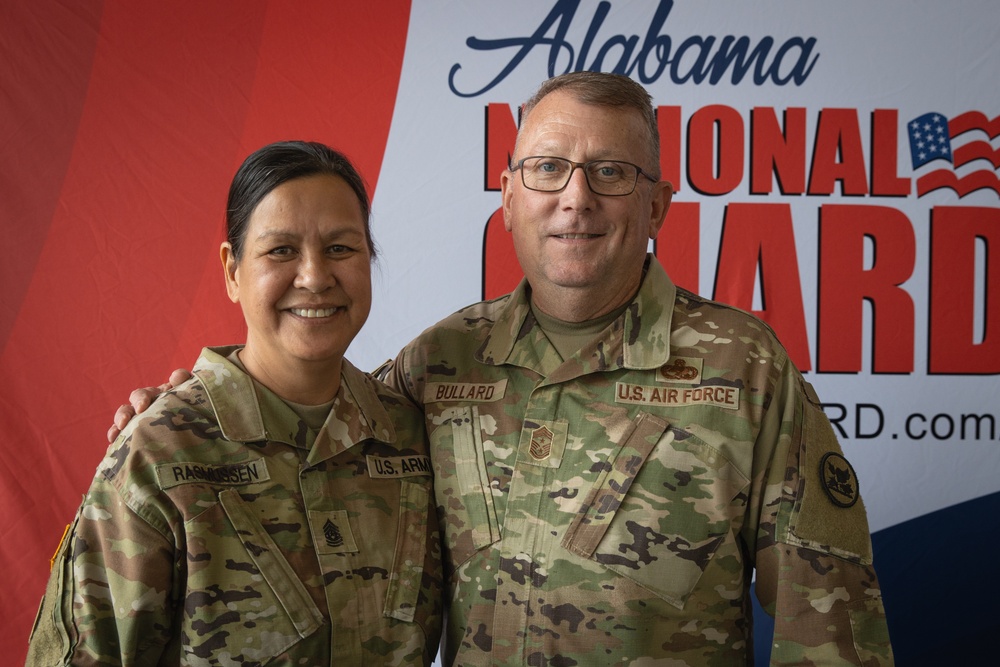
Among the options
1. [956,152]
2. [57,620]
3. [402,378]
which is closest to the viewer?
[57,620]

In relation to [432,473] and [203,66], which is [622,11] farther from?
[432,473]

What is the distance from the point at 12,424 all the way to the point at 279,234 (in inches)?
76.4

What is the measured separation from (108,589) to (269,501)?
0.26 m

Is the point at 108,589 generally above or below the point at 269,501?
below

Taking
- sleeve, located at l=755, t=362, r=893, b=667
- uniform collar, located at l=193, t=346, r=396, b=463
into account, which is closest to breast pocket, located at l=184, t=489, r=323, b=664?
uniform collar, located at l=193, t=346, r=396, b=463

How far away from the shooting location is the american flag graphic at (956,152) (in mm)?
2750

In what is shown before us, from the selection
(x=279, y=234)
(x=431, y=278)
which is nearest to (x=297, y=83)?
(x=431, y=278)

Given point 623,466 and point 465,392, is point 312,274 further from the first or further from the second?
point 623,466

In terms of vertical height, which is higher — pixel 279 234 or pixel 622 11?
pixel 622 11

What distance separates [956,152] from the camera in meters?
2.76

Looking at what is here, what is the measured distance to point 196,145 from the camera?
283 cm

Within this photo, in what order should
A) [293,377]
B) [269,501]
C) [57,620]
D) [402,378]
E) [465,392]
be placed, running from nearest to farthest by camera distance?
[57,620]
[269,501]
[293,377]
[465,392]
[402,378]

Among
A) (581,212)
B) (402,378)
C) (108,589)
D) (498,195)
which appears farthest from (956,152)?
(108,589)

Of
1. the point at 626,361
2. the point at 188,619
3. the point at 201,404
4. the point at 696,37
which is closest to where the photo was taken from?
the point at 188,619
